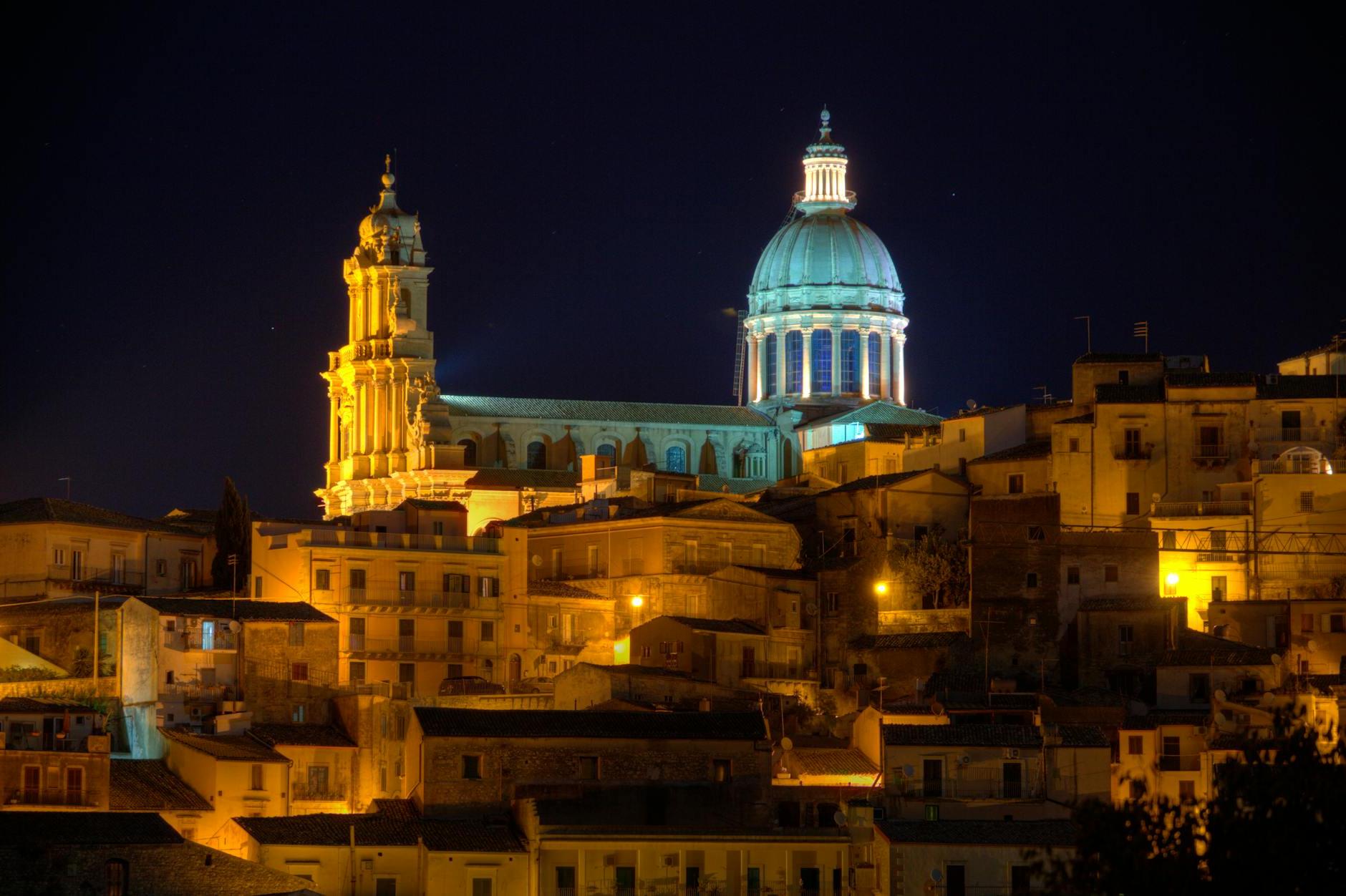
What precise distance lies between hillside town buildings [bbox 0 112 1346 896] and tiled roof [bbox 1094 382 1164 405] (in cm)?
10

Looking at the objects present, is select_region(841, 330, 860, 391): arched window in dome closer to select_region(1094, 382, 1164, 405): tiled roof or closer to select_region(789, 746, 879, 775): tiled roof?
select_region(1094, 382, 1164, 405): tiled roof

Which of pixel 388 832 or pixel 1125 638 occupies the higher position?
pixel 1125 638

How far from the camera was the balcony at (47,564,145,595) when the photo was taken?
259 ft

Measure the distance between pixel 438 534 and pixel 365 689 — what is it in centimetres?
1022

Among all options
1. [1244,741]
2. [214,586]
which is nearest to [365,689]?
[214,586]

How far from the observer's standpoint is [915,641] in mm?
75062

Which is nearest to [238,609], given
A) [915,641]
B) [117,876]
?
[117,876]

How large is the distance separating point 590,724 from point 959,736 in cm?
690

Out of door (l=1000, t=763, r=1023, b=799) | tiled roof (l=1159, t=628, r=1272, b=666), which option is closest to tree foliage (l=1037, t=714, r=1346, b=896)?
door (l=1000, t=763, r=1023, b=799)

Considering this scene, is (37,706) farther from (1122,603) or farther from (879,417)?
(879,417)

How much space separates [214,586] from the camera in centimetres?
8306

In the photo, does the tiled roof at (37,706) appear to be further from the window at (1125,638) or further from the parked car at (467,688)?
the window at (1125,638)

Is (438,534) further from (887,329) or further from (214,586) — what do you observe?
(887,329)

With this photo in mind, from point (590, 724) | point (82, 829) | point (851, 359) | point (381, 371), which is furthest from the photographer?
point (851, 359)
